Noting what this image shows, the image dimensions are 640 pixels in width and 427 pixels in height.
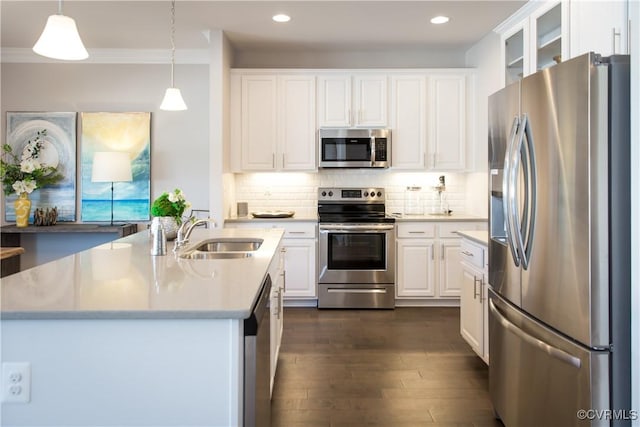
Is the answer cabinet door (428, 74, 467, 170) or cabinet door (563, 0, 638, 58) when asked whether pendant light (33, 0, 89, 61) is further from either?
cabinet door (428, 74, 467, 170)

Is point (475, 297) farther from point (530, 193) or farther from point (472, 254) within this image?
point (530, 193)

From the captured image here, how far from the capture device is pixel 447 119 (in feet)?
15.8

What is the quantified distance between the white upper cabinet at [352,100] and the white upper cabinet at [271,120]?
127 mm

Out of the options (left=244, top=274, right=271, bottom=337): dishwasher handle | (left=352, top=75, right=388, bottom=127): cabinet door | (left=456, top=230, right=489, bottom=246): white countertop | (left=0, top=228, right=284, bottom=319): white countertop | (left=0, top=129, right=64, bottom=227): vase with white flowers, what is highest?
(left=352, top=75, right=388, bottom=127): cabinet door

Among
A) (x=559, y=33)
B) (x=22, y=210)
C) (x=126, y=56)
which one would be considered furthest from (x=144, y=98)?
(x=559, y=33)

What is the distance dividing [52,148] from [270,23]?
2.79 m

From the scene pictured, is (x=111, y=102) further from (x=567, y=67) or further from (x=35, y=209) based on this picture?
(x=567, y=67)

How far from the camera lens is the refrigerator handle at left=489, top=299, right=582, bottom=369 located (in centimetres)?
166

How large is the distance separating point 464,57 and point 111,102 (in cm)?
399

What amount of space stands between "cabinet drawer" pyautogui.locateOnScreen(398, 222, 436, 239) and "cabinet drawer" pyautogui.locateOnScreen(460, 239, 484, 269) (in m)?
1.35

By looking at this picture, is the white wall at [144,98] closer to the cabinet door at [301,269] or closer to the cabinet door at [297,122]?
the cabinet door at [297,122]

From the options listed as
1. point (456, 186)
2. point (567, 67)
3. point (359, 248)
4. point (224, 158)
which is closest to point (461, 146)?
point (456, 186)

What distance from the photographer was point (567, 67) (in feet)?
5.47

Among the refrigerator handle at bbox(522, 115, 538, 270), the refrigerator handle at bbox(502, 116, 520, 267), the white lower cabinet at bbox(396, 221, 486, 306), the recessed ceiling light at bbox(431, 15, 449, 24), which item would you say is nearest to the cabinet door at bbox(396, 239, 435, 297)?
the white lower cabinet at bbox(396, 221, 486, 306)
